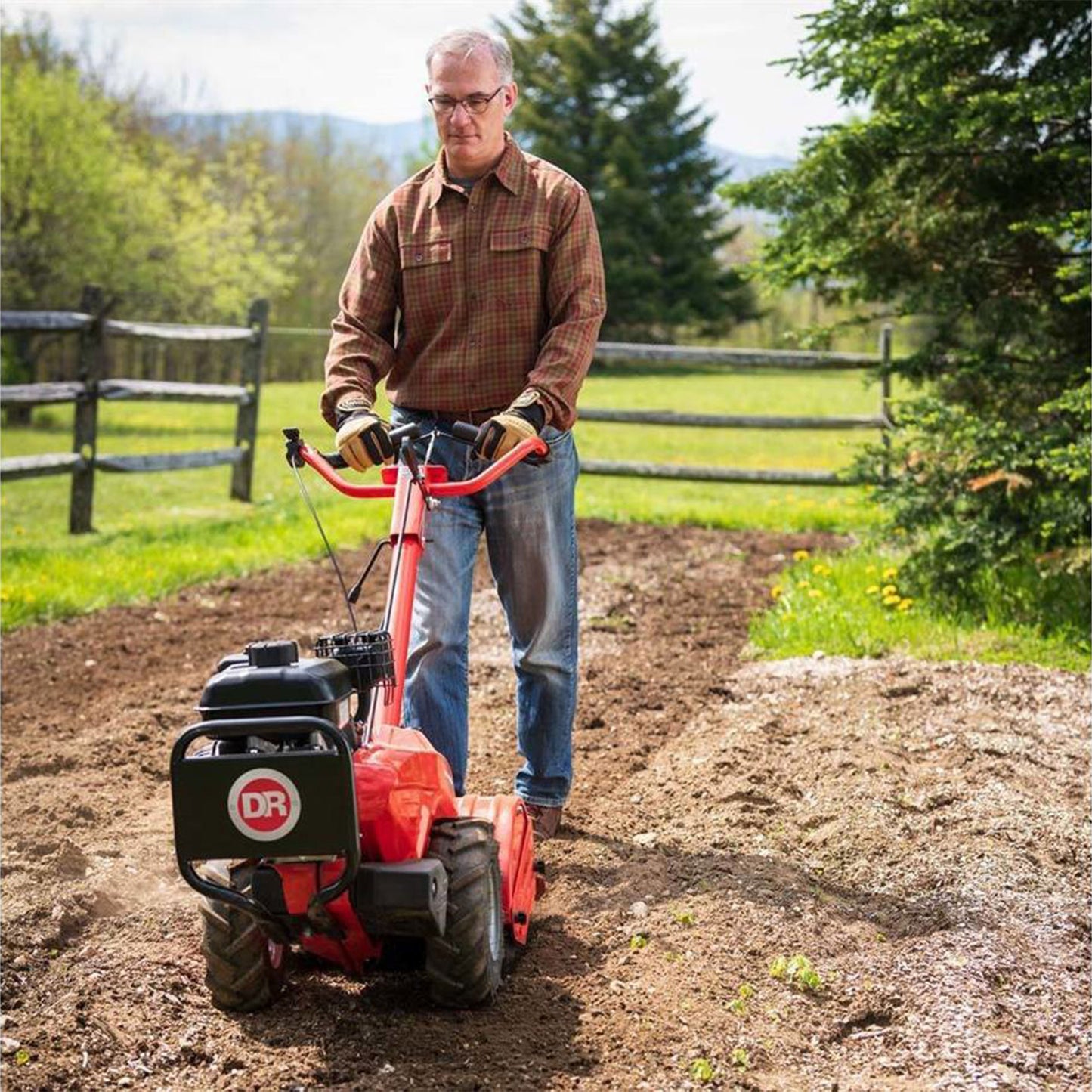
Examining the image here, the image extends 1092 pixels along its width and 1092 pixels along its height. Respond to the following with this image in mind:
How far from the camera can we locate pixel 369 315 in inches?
158

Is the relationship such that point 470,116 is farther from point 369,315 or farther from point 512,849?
point 512,849

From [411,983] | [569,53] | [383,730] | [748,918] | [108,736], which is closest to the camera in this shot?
[383,730]

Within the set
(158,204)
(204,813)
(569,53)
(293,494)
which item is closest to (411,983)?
(204,813)

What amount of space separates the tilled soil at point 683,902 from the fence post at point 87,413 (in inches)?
172

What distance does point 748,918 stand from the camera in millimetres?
3719

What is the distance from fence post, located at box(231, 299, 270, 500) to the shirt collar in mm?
8907

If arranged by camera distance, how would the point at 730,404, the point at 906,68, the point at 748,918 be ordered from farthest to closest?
1. the point at 730,404
2. the point at 906,68
3. the point at 748,918

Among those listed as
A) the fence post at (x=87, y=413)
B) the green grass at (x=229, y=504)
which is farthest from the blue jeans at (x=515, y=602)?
the fence post at (x=87, y=413)

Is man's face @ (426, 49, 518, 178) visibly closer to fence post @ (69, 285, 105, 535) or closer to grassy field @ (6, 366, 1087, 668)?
grassy field @ (6, 366, 1087, 668)

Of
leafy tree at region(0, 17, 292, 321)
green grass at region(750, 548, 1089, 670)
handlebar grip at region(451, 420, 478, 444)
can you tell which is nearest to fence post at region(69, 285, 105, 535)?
green grass at region(750, 548, 1089, 670)

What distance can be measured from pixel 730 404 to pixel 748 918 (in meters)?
23.0

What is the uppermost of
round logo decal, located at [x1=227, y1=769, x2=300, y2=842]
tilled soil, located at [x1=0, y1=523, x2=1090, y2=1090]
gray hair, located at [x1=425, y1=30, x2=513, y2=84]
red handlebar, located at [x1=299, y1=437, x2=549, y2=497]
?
gray hair, located at [x1=425, y1=30, x2=513, y2=84]

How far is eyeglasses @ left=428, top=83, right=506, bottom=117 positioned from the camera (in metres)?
3.74

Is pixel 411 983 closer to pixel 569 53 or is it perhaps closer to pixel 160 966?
pixel 160 966
